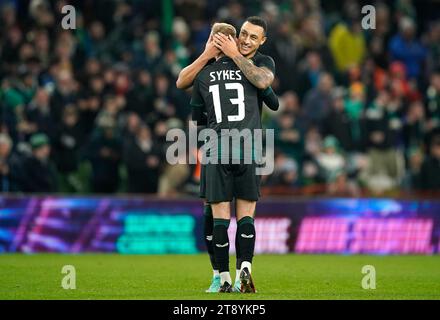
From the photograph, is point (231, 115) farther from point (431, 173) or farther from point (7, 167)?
point (431, 173)

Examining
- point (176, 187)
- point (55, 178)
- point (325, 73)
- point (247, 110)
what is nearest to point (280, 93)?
point (325, 73)

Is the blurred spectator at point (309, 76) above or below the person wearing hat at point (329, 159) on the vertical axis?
above

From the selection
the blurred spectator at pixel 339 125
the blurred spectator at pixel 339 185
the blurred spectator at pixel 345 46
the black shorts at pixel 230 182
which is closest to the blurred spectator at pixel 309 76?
the blurred spectator at pixel 345 46

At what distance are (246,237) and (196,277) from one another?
2.33m

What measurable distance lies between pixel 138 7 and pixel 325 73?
178 inches

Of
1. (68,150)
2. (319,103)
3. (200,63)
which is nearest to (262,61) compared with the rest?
(200,63)

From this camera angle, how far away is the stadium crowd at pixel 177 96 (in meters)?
20.5

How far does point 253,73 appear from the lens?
11234mm

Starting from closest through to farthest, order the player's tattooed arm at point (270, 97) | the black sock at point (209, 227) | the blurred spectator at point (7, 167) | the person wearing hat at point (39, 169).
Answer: the player's tattooed arm at point (270, 97)
the black sock at point (209, 227)
the person wearing hat at point (39, 169)
the blurred spectator at point (7, 167)

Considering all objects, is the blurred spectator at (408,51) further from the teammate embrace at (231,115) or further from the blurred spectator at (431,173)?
the teammate embrace at (231,115)

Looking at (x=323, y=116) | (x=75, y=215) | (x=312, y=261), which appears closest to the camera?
(x=312, y=261)

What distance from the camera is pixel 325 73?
23.5 metres

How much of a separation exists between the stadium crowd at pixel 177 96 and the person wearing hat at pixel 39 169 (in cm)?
2

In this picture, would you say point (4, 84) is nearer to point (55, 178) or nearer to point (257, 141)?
point (55, 178)
